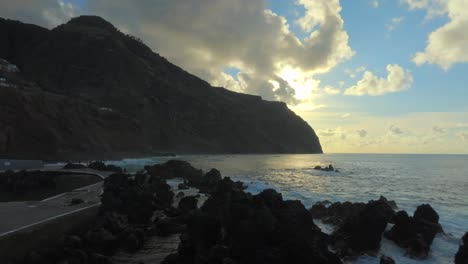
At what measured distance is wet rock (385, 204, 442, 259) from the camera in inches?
721

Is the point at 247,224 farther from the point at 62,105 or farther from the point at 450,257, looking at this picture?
the point at 62,105

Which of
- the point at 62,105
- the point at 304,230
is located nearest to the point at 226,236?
the point at 304,230

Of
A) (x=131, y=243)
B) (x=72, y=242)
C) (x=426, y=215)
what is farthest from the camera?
(x=426, y=215)

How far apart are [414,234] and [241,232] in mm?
11245

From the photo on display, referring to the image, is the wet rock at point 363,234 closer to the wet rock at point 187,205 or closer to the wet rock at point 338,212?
the wet rock at point 338,212

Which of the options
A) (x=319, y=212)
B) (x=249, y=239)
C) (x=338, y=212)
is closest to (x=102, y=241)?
(x=249, y=239)

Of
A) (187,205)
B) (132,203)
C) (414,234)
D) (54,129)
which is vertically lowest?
(414,234)

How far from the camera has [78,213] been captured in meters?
20.5

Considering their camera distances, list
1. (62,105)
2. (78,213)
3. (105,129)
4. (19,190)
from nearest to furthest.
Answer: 1. (78,213)
2. (19,190)
3. (62,105)
4. (105,129)

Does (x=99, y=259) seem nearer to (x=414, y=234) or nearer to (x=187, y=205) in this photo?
(x=187, y=205)

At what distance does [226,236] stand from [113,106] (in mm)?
137644

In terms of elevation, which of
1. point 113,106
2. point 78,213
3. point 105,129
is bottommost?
point 78,213

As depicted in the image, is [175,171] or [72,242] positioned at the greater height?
[175,171]

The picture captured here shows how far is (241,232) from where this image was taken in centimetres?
1345
